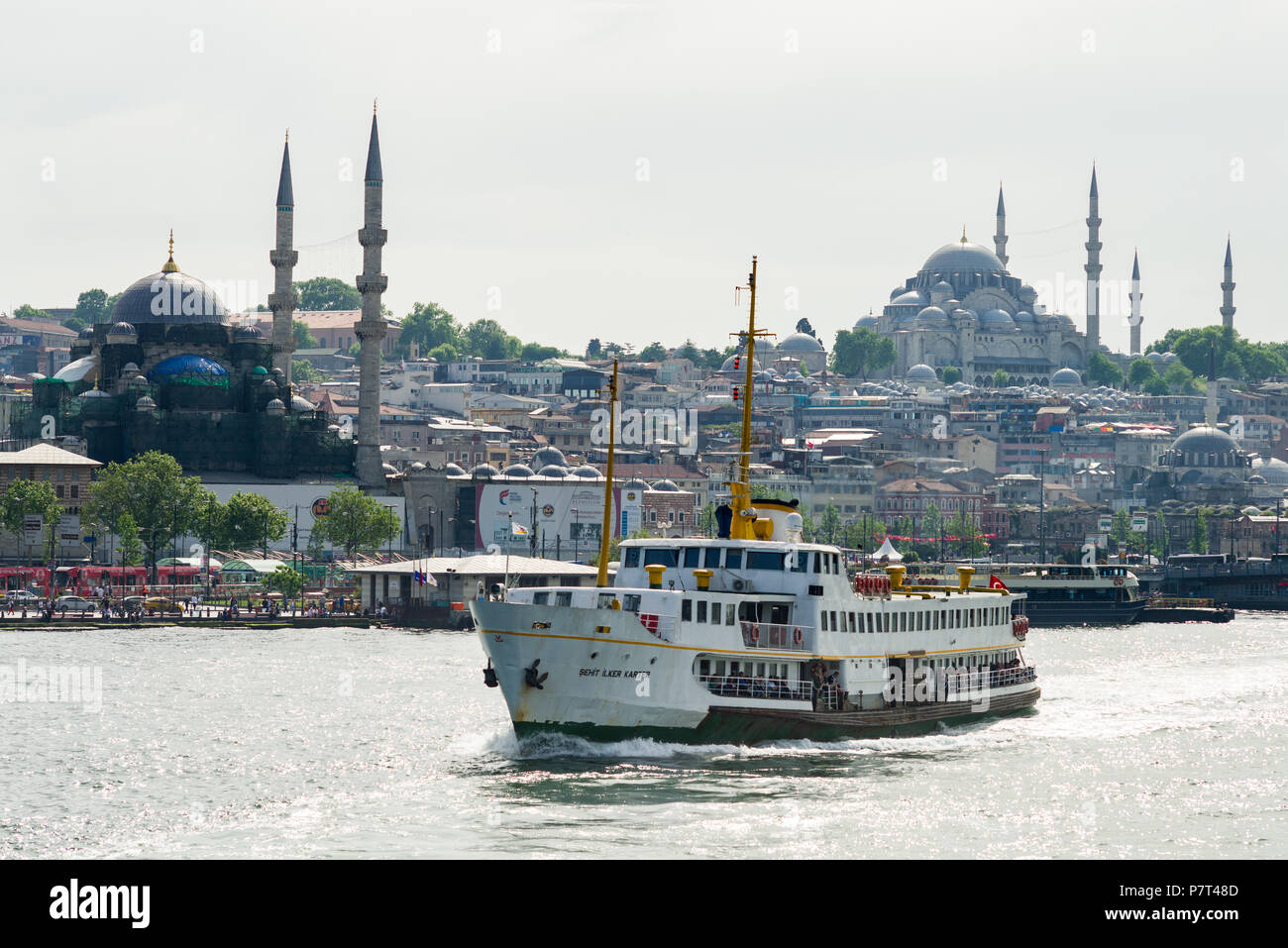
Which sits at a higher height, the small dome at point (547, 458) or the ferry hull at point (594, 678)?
the small dome at point (547, 458)

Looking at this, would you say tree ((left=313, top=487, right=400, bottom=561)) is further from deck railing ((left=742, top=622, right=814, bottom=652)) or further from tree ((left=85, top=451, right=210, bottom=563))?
deck railing ((left=742, top=622, right=814, bottom=652))

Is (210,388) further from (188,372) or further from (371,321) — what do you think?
(371,321)

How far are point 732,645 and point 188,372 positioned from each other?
9379 cm

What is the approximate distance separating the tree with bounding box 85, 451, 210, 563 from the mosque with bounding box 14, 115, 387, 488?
16.8 m

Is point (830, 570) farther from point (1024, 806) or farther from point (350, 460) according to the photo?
point (350, 460)

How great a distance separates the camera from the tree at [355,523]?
114m

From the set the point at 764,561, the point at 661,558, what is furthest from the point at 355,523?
the point at 764,561

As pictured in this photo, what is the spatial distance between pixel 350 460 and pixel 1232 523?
89477mm

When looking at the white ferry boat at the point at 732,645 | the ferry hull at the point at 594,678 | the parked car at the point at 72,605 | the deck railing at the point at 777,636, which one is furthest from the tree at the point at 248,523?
the ferry hull at the point at 594,678

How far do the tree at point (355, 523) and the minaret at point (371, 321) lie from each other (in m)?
12.0

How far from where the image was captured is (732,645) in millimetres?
44156

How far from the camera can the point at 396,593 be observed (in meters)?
98.2

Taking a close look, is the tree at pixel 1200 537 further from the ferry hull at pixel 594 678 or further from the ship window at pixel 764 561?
the ferry hull at pixel 594 678

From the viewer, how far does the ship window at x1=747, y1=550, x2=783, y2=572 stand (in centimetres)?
4606
